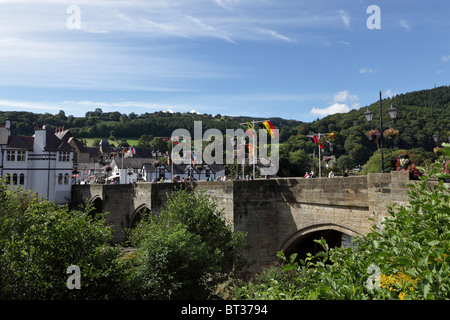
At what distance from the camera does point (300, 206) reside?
17.7 m

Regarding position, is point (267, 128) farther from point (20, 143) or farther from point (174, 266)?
point (20, 143)

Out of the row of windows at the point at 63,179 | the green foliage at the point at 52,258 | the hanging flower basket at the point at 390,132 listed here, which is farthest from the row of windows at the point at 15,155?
the hanging flower basket at the point at 390,132

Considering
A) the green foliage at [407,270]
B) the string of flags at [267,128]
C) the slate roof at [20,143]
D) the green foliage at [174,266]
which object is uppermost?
the slate roof at [20,143]

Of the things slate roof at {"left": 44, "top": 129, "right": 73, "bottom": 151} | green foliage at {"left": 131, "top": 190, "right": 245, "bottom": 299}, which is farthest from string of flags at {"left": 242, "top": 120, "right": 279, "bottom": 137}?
slate roof at {"left": 44, "top": 129, "right": 73, "bottom": 151}

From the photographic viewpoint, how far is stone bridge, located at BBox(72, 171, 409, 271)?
1341 cm

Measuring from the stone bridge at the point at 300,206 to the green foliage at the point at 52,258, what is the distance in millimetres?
5899

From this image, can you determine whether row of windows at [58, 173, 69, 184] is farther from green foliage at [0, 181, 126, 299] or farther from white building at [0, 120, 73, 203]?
green foliage at [0, 181, 126, 299]

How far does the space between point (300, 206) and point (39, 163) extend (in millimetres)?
35910

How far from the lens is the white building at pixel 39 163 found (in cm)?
4053

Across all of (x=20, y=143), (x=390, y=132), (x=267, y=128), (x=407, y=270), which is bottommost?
(x=407, y=270)

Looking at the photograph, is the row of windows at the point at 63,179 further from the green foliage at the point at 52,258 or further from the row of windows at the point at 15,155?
the green foliage at the point at 52,258

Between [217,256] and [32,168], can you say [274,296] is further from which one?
[32,168]

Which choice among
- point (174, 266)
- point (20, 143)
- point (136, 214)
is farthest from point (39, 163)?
point (174, 266)

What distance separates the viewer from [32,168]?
138 ft
